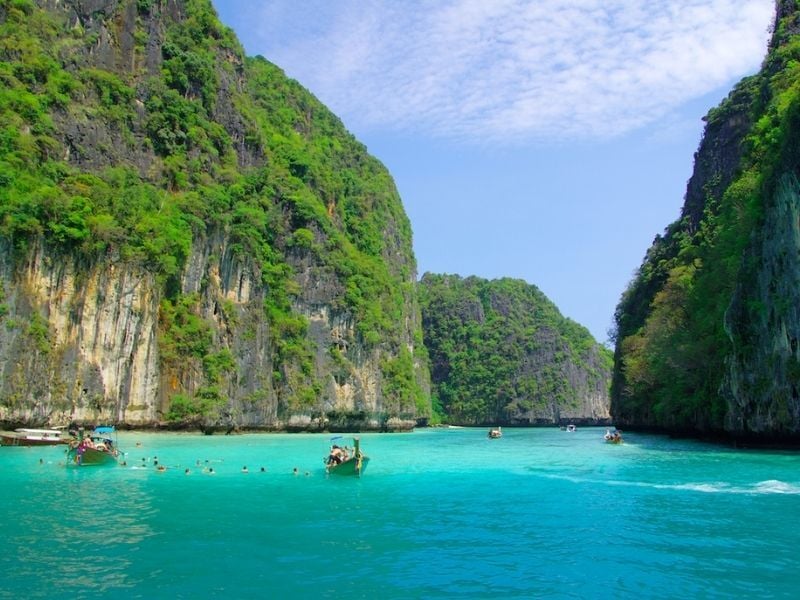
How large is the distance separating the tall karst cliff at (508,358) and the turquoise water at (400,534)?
105 metres

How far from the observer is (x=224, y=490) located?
789 inches

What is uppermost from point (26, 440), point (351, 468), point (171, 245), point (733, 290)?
point (171, 245)

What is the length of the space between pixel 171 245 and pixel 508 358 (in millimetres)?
97760

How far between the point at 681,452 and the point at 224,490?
23098 mm

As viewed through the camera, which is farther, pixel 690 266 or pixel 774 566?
pixel 690 266

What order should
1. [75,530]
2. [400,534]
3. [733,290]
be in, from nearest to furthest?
[75,530] < [400,534] < [733,290]

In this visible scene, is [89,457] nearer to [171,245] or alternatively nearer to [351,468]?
[351,468]

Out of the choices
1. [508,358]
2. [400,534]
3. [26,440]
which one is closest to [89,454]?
[26,440]

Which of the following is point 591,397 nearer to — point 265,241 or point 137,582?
point 265,241

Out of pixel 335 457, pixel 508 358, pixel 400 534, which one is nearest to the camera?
pixel 400 534

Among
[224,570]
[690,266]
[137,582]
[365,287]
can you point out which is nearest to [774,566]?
[224,570]

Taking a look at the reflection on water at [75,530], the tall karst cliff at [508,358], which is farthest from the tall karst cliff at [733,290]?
the tall karst cliff at [508,358]

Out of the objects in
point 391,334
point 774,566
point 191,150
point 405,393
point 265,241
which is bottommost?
point 774,566

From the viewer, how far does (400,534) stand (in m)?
13.7
